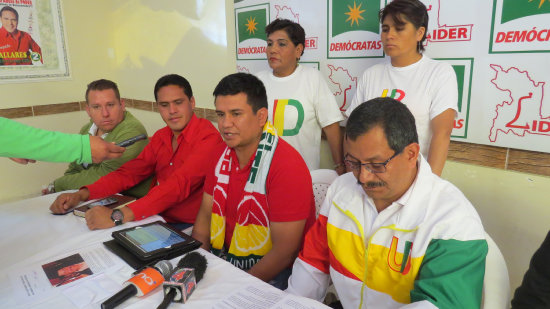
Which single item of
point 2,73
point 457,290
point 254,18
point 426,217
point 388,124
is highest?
point 254,18

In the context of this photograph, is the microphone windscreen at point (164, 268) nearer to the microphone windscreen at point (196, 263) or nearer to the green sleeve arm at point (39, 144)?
the microphone windscreen at point (196, 263)

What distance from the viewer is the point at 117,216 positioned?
5.24ft

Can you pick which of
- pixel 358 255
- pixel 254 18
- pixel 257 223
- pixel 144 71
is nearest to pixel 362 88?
pixel 257 223

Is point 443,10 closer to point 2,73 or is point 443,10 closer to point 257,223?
point 257,223

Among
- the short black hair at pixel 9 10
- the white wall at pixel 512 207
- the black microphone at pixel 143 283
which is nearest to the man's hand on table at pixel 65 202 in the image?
the black microphone at pixel 143 283

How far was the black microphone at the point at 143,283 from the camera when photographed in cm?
102

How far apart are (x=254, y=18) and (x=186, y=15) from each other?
99cm

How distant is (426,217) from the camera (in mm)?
1028

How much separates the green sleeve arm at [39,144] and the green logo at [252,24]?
1961 millimetres

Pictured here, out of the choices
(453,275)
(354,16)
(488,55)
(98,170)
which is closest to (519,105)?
(488,55)

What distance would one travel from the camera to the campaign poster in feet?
12.9

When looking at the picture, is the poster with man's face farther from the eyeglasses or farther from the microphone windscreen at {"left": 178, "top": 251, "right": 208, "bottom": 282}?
the eyeglasses

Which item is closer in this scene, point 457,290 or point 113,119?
point 457,290

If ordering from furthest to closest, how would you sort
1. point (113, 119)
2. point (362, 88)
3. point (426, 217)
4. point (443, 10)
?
point (113, 119), point (362, 88), point (443, 10), point (426, 217)
